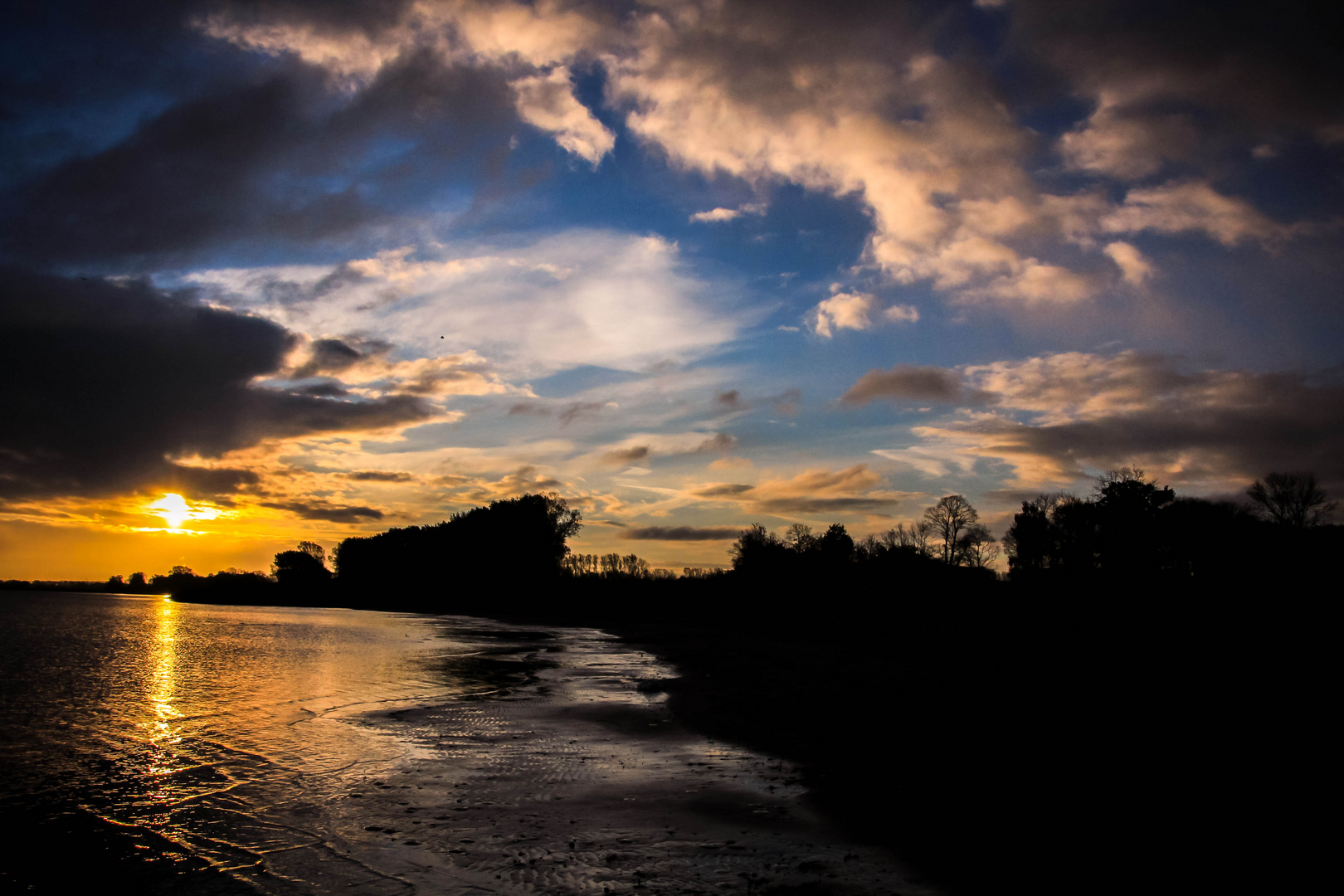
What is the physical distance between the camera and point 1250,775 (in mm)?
9547

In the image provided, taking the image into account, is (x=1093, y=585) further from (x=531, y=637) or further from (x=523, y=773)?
(x=523, y=773)

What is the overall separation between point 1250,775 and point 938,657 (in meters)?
16.6

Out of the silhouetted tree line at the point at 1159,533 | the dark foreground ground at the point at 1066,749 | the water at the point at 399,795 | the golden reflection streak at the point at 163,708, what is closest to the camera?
the water at the point at 399,795

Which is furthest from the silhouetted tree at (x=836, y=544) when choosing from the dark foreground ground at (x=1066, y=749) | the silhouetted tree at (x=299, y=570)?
the silhouetted tree at (x=299, y=570)

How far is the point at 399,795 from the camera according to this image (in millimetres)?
9133

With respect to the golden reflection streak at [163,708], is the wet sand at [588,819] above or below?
above

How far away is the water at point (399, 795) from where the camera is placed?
6648 millimetres

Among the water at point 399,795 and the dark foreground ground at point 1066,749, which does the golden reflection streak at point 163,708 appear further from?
the dark foreground ground at point 1066,749

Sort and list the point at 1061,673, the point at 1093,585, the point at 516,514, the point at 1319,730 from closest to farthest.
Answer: the point at 1319,730
the point at 1061,673
the point at 1093,585
the point at 516,514

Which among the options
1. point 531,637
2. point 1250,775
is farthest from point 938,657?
point 531,637

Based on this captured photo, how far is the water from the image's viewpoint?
665cm

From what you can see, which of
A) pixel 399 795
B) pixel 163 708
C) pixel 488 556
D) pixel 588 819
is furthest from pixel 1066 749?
pixel 488 556

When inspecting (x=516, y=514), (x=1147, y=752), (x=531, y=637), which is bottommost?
(x=531, y=637)

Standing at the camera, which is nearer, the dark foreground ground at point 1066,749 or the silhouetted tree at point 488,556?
the dark foreground ground at point 1066,749
